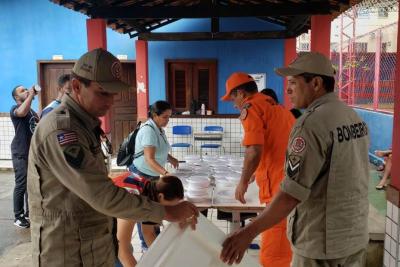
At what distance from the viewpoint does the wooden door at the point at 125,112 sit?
30.0 ft

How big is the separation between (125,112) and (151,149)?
5896 millimetres

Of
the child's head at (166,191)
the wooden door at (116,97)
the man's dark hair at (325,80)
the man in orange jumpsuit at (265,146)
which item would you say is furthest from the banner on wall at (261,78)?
the man's dark hair at (325,80)

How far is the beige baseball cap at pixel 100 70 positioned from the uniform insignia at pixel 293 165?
2.74 ft

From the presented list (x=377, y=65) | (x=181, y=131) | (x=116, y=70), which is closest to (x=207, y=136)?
(x=181, y=131)

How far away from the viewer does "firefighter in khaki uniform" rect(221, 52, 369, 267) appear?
167 cm

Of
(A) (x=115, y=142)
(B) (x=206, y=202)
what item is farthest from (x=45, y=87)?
(B) (x=206, y=202)

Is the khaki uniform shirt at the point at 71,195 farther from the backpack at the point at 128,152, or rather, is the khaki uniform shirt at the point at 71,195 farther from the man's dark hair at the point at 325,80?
the backpack at the point at 128,152

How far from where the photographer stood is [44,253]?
1.54m

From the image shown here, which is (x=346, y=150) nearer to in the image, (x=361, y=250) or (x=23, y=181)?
(x=361, y=250)

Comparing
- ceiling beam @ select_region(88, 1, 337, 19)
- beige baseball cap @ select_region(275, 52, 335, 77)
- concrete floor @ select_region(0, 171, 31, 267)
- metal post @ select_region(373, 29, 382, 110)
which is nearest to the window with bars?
ceiling beam @ select_region(88, 1, 337, 19)

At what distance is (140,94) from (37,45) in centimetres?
278

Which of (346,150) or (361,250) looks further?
(361,250)

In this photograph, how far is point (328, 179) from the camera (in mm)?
1697

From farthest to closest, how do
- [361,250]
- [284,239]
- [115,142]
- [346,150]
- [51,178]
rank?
[115,142] < [284,239] < [361,250] < [346,150] < [51,178]
